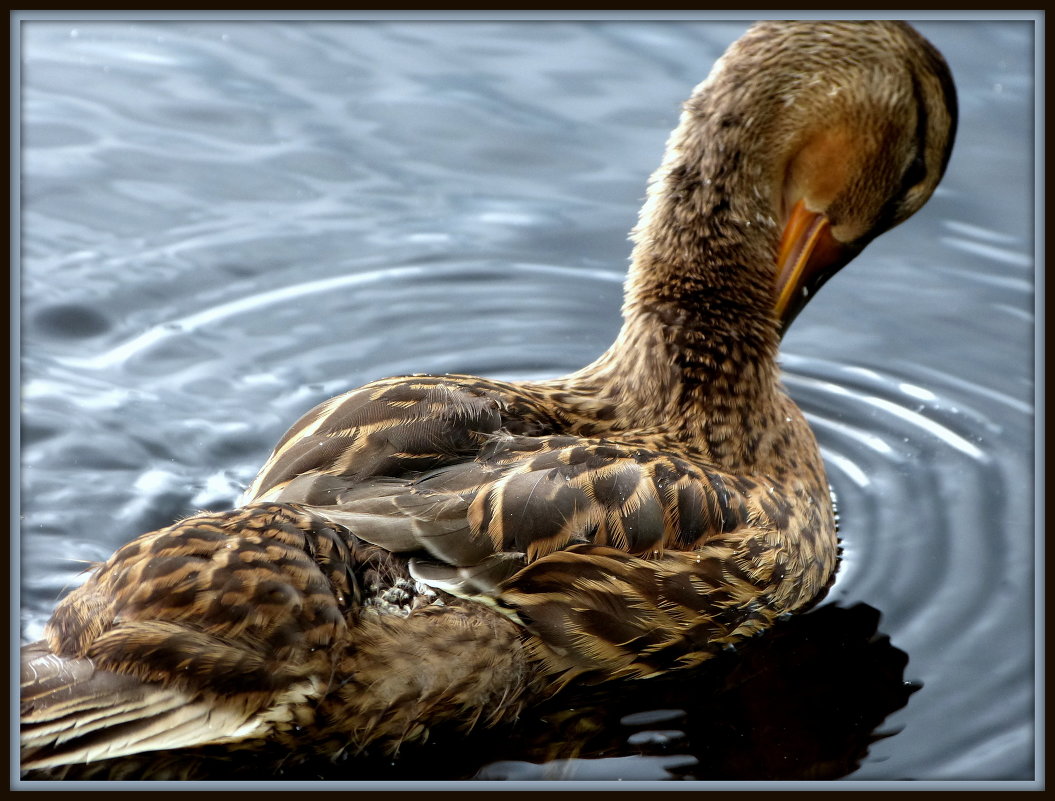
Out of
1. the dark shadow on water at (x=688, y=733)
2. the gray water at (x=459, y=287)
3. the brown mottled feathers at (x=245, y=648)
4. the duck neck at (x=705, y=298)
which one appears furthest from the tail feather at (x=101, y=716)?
the duck neck at (x=705, y=298)

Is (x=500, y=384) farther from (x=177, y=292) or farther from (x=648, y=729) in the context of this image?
(x=177, y=292)

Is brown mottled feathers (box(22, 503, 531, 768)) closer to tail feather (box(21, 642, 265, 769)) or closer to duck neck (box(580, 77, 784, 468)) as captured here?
tail feather (box(21, 642, 265, 769))

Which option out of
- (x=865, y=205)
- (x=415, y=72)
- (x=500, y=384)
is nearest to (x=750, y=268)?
(x=865, y=205)

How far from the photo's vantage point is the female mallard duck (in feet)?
13.9

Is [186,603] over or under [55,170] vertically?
under

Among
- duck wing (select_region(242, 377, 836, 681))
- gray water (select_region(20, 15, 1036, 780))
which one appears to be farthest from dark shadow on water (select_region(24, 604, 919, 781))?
duck wing (select_region(242, 377, 836, 681))

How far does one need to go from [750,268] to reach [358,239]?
3027 millimetres

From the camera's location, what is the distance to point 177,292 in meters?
7.52

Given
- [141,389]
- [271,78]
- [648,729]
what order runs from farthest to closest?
[271,78], [141,389], [648,729]

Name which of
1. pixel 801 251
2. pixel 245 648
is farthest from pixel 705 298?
pixel 245 648

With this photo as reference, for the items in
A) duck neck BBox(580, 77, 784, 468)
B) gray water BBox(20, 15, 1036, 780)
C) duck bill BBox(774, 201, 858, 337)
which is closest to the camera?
duck neck BBox(580, 77, 784, 468)

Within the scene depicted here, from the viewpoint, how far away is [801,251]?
596 centimetres

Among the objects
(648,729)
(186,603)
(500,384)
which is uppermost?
(500,384)

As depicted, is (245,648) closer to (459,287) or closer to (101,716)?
(101,716)
